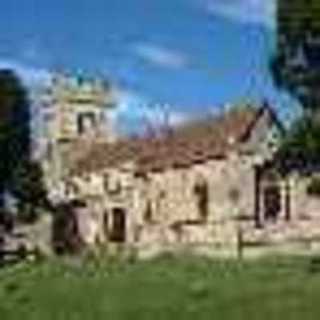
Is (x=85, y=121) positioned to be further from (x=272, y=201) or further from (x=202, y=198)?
(x=272, y=201)

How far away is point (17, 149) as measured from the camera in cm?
7644

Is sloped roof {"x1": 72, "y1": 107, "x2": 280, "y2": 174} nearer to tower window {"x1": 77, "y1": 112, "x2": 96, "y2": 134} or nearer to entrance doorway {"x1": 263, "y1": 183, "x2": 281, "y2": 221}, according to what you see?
entrance doorway {"x1": 263, "y1": 183, "x2": 281, "y2": 221}

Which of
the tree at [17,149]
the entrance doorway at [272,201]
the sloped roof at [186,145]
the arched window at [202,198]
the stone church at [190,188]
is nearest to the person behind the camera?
the stone church at [190,188]

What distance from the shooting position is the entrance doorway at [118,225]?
7994cm

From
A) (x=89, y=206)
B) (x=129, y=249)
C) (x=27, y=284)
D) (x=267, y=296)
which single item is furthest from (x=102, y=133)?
(x=267, y=296)

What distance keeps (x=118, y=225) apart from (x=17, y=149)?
769cm

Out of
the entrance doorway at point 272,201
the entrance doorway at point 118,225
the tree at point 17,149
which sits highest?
the tree at point 17,149

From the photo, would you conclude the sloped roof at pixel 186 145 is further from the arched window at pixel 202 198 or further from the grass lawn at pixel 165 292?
the grass lawn at pixel 165 292

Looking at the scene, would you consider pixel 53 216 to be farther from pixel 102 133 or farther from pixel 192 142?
pixel 102 133

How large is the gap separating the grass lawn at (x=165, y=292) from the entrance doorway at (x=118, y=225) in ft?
92.2

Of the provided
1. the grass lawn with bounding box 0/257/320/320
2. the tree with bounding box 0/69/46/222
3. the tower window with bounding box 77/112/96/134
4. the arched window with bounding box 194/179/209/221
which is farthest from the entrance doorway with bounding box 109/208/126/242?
the grass lawn with bounding box 0/257/320/320

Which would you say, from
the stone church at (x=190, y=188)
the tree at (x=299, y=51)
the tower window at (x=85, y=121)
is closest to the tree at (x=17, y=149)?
the stone church at (x=190, y=188)

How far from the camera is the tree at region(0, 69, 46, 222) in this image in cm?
7531

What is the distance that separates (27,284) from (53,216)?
137ft
